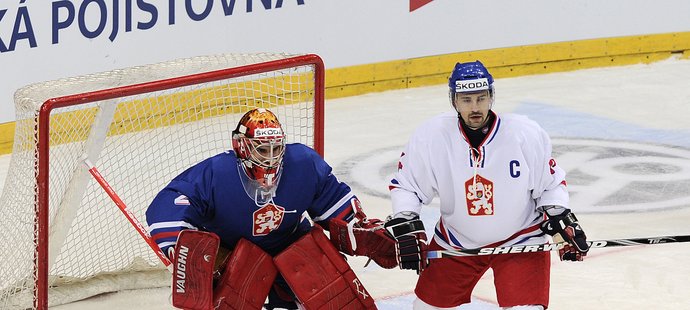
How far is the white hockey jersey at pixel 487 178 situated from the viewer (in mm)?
3900

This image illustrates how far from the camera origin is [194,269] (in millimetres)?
3787

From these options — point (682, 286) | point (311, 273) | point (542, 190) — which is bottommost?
point (682, 286)

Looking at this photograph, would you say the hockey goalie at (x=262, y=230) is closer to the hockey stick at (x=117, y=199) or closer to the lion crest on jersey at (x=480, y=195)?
the lion crest on jersey at (x=480, y=195)

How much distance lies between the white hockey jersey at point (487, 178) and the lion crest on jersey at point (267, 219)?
334mm

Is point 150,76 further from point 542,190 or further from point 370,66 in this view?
point 370,66

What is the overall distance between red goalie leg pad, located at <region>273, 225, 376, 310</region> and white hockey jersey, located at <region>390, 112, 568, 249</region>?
0.24m

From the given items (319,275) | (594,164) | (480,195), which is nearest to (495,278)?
(480,195)

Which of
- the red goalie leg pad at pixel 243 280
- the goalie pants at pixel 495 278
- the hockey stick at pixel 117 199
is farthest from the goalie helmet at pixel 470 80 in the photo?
the hockey stick at pixel 117 199

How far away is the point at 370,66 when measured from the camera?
7.96 metres

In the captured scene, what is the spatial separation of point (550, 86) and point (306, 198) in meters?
4.53

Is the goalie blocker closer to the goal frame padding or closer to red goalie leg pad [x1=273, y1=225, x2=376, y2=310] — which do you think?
red goalie leg pad [x1=273, y1=225, x2=376, y2=310]

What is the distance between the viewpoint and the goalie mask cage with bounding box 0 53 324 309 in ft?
13.9

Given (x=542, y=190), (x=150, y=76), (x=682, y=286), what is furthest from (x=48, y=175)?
(x=682, y=286)

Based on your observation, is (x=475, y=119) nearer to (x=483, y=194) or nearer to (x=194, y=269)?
(x=483, y=194)
